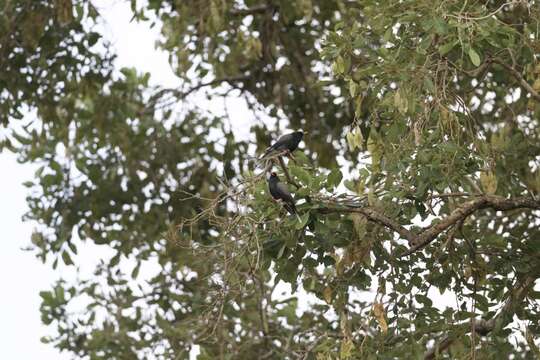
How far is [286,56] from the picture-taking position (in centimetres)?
981

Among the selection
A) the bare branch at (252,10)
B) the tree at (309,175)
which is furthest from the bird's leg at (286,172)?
the bare branch at (252,10)

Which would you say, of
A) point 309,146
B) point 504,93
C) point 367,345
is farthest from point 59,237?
point 367,345

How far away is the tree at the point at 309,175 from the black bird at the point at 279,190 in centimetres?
8

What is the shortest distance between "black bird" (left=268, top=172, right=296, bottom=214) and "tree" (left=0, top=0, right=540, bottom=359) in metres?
0.08

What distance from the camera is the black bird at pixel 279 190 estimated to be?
16.4 ft

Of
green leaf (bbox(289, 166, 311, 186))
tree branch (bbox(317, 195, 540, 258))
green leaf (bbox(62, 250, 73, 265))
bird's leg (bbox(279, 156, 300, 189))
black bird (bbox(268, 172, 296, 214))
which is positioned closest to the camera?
bird's leg (bbox(279, 156, 300, 189))

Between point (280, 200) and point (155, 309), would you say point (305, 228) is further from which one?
point (155, 309)

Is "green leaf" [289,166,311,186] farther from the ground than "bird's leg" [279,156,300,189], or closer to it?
farther from the ground

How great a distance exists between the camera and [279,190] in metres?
5.00

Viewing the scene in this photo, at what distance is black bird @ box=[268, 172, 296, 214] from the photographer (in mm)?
5004

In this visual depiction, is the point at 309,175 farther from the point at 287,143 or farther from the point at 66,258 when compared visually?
the point at 66,258

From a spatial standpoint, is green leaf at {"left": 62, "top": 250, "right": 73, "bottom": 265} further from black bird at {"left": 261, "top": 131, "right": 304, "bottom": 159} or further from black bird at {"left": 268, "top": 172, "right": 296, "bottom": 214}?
black bird at {"left": 268, "top": 172, "right": 296, "bottom": 214}

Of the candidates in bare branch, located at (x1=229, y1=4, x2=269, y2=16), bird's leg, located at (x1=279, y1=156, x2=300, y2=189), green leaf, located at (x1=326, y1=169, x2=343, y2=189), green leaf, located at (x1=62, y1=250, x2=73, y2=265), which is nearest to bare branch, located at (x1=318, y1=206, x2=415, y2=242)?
green leaf, located at (x1=326, y1=169, x2=343, y2=189)

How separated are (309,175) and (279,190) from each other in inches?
8.3
